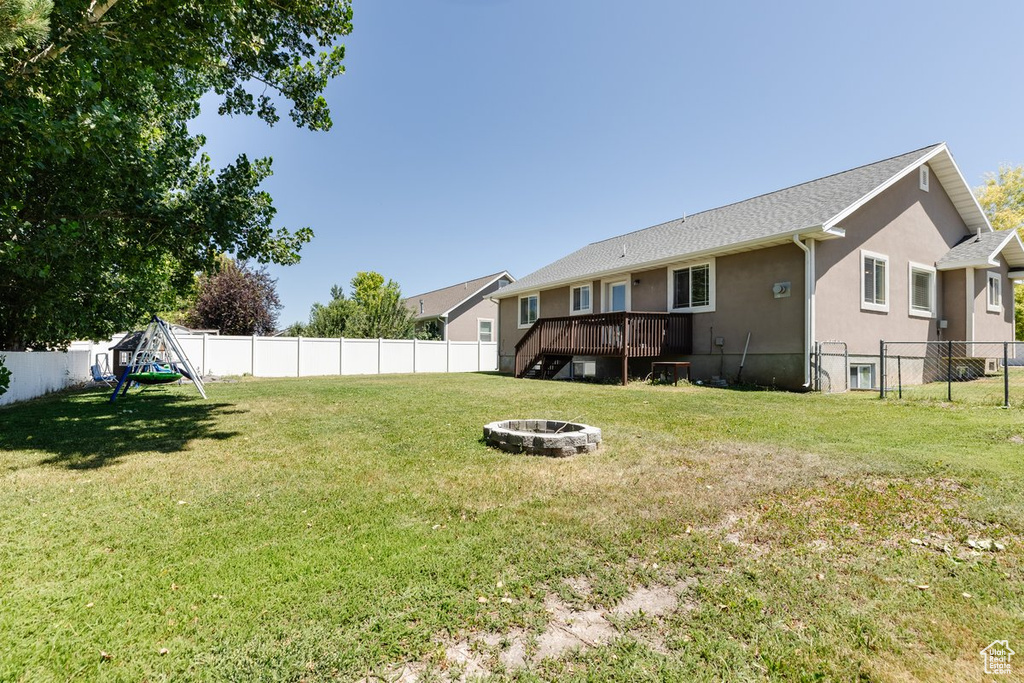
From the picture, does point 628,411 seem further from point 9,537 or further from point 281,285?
point 281,285

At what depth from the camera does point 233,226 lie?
26.5 feet

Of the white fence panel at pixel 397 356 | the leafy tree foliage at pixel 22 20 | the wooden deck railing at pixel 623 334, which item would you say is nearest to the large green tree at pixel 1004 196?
the wooden deck railing at pixel 623 334

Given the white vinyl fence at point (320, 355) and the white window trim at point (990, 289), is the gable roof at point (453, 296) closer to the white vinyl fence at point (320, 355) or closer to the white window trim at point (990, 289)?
the white vinyl fence at point (320, 355)

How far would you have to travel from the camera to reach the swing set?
33.7ft

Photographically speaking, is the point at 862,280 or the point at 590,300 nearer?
the point at 862,280

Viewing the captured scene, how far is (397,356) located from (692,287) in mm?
14531

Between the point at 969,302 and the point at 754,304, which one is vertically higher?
the point at 969,302

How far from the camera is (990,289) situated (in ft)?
49.0

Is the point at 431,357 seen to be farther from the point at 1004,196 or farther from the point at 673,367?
the point at 1004,196

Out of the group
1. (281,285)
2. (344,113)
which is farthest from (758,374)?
(281,285)

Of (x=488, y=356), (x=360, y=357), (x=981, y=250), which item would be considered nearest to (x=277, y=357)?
(x=360, y=357)

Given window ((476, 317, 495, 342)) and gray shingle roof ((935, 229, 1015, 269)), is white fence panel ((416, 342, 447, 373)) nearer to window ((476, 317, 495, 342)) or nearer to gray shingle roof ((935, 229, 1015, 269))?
window ((476, 317, 495, 342))

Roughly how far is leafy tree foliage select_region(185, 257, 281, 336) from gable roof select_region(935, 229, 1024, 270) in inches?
1201

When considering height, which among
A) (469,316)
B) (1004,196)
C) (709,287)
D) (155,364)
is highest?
(1004,196)
